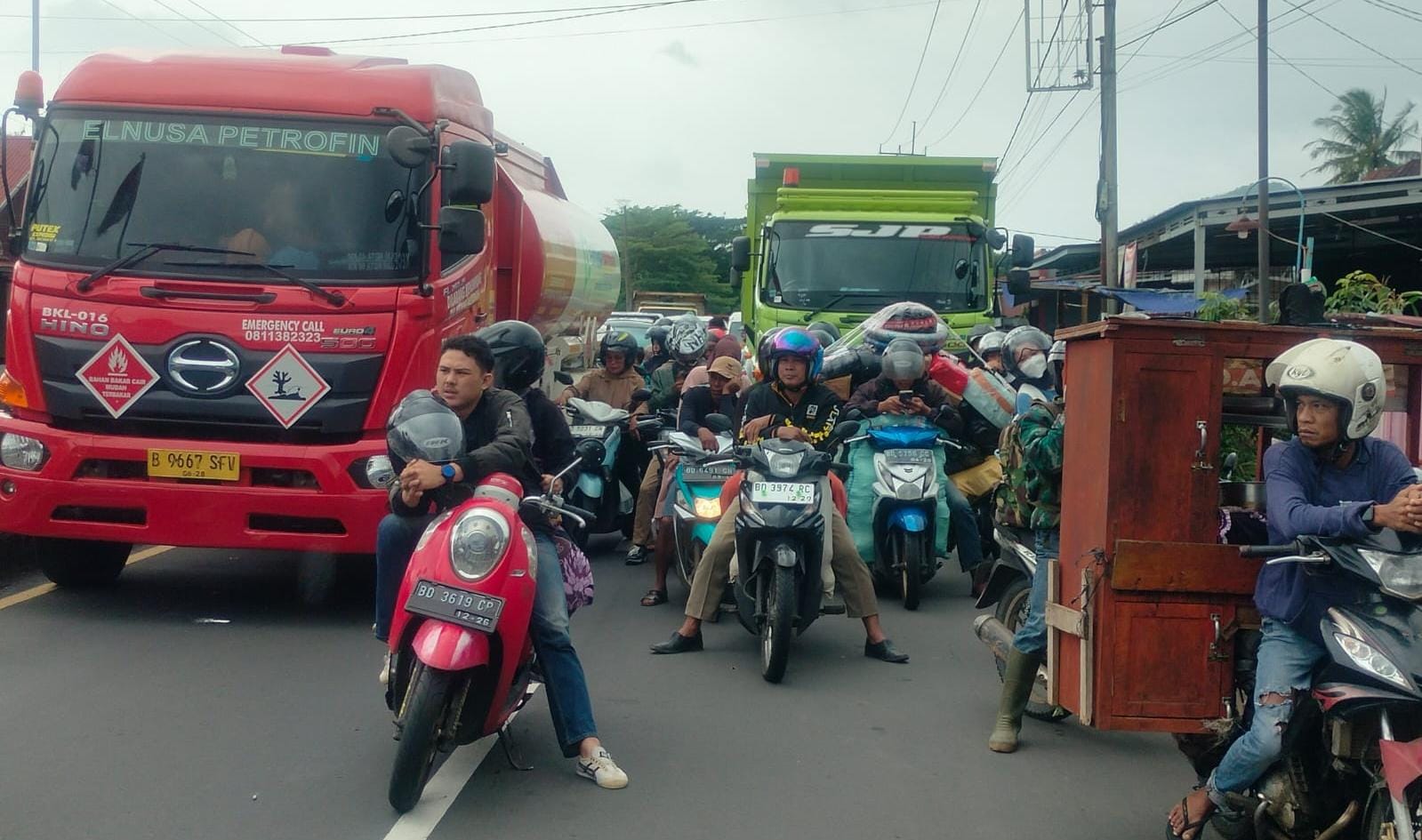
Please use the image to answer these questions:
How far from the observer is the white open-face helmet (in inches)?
163

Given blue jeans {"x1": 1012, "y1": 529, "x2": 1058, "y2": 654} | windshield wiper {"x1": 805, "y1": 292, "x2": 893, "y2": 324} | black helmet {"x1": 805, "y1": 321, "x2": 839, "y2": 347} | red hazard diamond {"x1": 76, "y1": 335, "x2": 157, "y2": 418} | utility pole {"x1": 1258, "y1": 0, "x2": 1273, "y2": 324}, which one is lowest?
blue jeans {"x1": 1012, "y1": 529, "x2": 1058, "y2": 654}

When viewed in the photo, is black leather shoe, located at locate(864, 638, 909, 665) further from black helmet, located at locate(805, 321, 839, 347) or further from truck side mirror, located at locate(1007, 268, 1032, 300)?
truck side mirror, located at locate(1007, 268, 1032, 300)

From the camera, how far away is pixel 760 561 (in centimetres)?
719

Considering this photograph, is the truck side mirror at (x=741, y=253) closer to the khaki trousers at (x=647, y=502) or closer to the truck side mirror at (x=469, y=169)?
the khaki trousers at (x=647, y=502)

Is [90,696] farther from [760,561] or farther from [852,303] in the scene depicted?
[852,303]

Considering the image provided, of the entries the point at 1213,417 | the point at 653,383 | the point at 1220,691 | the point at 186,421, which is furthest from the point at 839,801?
the point at 653,383

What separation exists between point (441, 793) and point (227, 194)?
434 cm

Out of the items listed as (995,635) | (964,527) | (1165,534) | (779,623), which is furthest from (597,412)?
(1165,534)

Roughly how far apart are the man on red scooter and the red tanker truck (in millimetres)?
2396

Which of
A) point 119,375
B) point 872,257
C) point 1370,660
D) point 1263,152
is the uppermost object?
point 1263,152

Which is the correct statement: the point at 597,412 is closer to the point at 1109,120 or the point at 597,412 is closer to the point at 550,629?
the point at 550,629

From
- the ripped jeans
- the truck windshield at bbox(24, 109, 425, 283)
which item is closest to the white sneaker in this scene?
the ripped jeans

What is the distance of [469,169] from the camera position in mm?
8109

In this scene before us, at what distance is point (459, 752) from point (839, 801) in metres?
1.51
